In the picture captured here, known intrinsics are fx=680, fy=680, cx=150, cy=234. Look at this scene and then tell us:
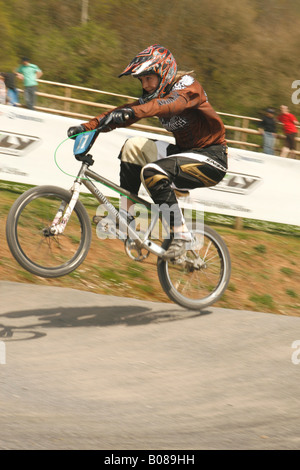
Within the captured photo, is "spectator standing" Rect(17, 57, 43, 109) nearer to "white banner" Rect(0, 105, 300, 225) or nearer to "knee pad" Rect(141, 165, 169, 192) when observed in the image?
"white banner" Rect(0, 105, 300, 225)

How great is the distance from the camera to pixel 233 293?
8.34 m

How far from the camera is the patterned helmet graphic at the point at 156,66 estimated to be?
5648 mm

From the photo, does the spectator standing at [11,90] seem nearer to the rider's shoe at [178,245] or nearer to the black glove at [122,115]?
the rider's shoe at [178,245]

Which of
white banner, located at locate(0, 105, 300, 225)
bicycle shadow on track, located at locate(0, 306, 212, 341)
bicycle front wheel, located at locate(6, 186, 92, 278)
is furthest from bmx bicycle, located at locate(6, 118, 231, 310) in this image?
white banner, located at locate(0, 105, 300, 225)

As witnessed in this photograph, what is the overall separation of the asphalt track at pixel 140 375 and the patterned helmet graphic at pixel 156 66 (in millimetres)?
2217

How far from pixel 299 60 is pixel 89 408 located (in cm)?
3040

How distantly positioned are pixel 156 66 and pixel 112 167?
4.41 metres

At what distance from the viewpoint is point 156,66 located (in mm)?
5688

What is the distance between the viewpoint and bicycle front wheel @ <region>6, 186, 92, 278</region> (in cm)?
565

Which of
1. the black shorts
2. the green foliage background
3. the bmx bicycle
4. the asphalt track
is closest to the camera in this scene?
the asphalt track

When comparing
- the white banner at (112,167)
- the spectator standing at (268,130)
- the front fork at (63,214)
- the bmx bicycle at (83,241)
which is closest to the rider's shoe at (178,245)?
the bmx bicycle at (83,241)

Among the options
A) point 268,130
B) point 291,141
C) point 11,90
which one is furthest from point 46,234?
point 291,141
